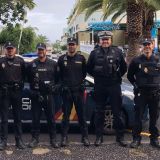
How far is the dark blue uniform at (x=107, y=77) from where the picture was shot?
6711 millimetres

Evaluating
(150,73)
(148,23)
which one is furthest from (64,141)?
(148,23)

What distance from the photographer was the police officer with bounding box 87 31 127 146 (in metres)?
6.71

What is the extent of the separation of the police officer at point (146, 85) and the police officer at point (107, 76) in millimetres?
250

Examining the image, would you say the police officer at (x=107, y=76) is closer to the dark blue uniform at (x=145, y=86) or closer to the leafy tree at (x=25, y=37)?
the dark blue uniform at (x=145, y=86)

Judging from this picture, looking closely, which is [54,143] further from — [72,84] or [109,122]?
[109,122]

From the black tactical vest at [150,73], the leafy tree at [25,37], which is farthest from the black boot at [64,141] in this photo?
the leafy tree at [25,37]

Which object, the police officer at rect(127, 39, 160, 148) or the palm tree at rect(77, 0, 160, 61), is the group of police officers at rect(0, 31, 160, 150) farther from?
the palm tree at rect(77, 0, 160, 61)

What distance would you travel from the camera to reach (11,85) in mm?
6609

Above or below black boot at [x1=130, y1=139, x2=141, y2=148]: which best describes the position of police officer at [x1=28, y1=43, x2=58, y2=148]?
above

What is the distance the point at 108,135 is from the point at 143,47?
2081 millimetres

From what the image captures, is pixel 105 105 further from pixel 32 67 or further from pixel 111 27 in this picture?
pixel 111 27

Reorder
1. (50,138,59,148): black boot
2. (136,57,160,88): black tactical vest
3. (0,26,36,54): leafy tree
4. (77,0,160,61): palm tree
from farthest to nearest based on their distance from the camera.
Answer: (0,26,36,54): leafy tree, (77,0,160,61): palm tree, (50,138,59,148): black boot, (136,57,160,88): black tactical vest

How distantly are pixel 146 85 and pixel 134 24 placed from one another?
1096 centimetres

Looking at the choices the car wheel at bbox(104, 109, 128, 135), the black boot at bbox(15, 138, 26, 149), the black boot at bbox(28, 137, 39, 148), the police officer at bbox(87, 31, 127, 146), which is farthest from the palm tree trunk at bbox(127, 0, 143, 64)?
the black boot at bbox(15, 138, 26, 149)
